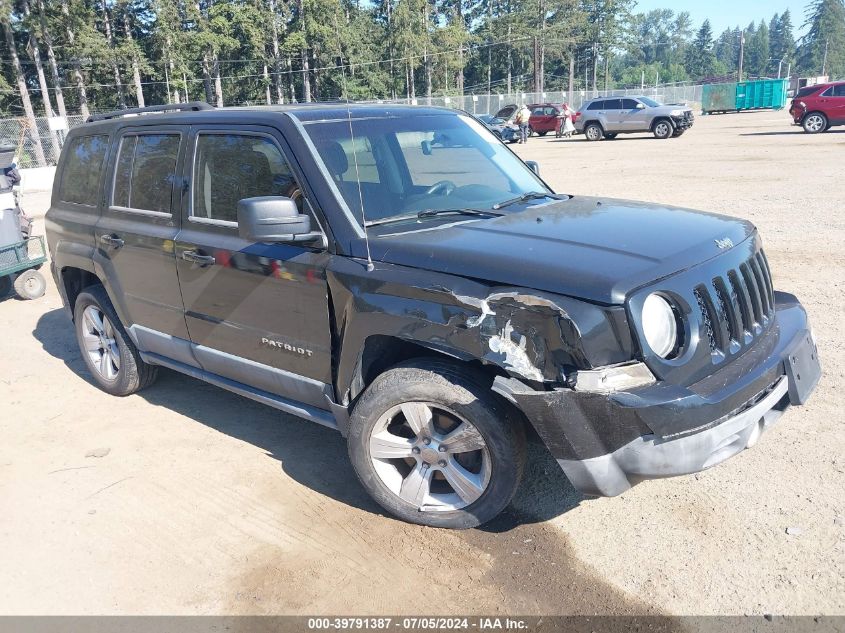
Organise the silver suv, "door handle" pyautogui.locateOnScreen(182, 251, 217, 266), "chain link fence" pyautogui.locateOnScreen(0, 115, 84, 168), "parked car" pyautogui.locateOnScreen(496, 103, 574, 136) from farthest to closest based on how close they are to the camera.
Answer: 1. "parked car" pyautogui.locateOnScreen(496, 103, 574, 136)
2. "chain link fence" pyautogui.locateOnScreen(0, 115, 84, 168)
3. the silver suv
4. "door handle" pyautogui.locateOnScreen(182, 251, 217, 266)

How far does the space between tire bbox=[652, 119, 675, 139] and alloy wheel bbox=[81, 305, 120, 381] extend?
28.5 metres

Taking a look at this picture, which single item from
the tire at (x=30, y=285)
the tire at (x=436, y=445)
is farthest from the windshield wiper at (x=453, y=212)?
the tire at (x=30, y=285)

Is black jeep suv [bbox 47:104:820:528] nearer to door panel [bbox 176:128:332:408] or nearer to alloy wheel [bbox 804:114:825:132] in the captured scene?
door panel [bbox 176:128:332:408]

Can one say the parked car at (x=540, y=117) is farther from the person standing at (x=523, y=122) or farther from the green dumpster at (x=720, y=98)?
the green dumpster at (x=720, y=98)

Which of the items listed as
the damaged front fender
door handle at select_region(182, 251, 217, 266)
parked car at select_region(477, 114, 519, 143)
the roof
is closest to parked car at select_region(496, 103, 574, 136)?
parked car at select_region(477, 114, 519, 143)

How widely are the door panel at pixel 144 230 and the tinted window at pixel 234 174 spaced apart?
227 millimetres

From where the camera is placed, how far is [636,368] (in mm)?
2822

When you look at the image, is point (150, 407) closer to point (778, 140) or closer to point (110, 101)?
point (778, 140)

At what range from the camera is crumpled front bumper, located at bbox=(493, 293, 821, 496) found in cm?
279

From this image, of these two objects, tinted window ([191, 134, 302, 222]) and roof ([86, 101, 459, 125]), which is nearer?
tinted window ([191, 134, 302, 222])

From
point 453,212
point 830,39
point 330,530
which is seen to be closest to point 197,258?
point 453,212

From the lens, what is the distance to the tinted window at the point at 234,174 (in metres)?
3.86

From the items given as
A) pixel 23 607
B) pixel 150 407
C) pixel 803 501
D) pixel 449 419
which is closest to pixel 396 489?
pixel 449 419

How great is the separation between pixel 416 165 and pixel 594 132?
3009 cm
